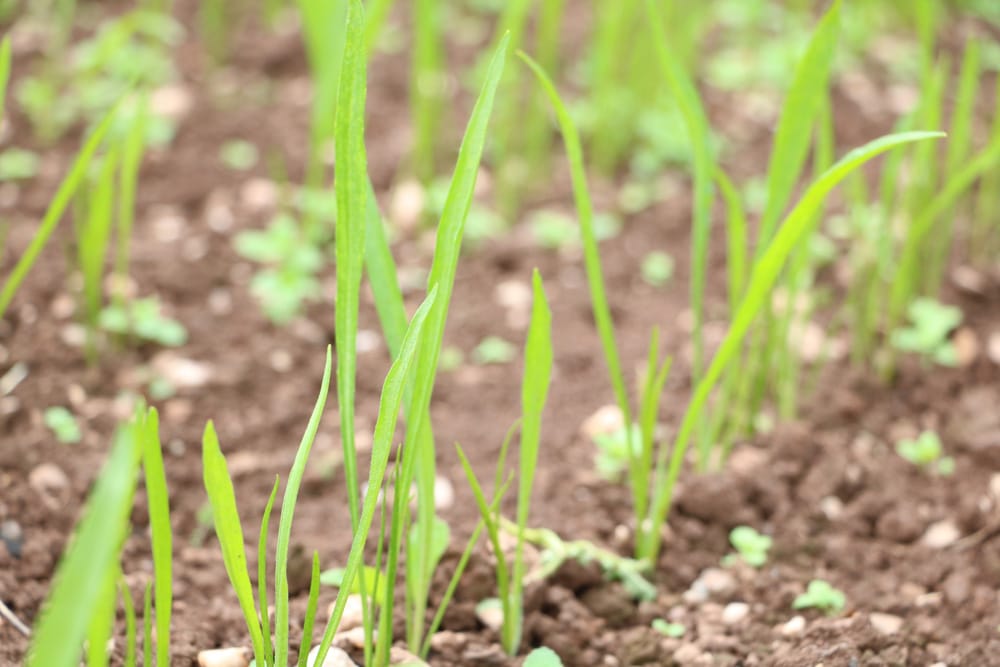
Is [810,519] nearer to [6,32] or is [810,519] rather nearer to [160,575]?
[160,575]

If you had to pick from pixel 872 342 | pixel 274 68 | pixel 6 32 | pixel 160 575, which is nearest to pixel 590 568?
pixel 160 575

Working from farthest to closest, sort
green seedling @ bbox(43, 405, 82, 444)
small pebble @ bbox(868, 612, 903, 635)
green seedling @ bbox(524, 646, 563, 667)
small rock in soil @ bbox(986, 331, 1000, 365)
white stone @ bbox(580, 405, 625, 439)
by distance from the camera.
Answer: small rock in soil @ bbox(986, 331, 1000, 365) → white stone @ bbox(580, 405, 625, 439) → green seedling @ bbox(43, 405, 82, 444) → small pebble @ bbox(868, 612, 903, 635) → green seedling @ bbox(524, 646, 563, 667)

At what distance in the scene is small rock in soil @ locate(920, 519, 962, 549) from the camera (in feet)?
3.71

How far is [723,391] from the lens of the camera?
1213mm

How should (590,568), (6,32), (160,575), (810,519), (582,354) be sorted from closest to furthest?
(160,575)
(590,568)
(810,519)
(582,354)
(6,32)

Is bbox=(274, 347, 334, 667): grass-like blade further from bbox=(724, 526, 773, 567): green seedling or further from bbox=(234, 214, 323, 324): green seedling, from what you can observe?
bbox=(234, 214, 323, 324): green seedling

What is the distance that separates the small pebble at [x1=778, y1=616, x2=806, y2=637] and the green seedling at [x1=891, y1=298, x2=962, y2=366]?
60 centimetres

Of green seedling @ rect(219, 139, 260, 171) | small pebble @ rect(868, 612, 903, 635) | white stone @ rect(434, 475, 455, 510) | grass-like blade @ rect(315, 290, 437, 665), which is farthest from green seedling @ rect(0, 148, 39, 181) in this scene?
small pebble @ rect(868, 612, 903, 635)

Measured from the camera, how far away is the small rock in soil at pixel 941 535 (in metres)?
1.13

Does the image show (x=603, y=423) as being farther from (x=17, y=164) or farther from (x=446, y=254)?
(x=17, y=164)

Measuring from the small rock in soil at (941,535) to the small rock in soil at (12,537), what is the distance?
970mm

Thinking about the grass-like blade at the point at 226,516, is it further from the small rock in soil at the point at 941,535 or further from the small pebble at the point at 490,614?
the small rock in soil at the point at 941,535

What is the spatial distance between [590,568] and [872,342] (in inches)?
27.2

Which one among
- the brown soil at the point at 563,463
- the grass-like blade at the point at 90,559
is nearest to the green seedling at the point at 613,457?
the brown soil at the point at 563,463
